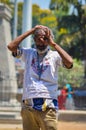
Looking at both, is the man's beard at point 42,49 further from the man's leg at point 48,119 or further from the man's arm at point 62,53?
the man's leg at point 48,119

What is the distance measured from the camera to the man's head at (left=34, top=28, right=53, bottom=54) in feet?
13.9

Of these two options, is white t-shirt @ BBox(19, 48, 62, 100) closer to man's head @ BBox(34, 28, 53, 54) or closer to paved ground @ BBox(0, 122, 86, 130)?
man's head @ BBox(34, 28, 53, 54)

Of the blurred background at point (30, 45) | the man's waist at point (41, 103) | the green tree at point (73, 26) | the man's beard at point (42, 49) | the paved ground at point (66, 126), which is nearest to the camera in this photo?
the man's waist at point (41, 103)

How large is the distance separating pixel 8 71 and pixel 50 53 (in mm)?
10487

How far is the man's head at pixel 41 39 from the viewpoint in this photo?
4223 mm

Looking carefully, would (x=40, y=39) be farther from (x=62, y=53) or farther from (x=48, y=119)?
(x=48, y=119)

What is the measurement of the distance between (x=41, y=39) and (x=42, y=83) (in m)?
0.41

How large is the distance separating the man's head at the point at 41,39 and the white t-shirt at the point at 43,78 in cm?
7

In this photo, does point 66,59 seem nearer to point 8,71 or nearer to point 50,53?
point 50,53

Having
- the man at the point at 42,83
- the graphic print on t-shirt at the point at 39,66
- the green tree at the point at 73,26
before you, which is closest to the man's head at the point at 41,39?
the man at the point at 42,83

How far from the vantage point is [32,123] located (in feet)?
13.9

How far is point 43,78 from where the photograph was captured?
4.21 metres

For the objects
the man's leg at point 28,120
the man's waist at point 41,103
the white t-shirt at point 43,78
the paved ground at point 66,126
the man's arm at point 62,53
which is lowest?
the paved ground at point 66,126

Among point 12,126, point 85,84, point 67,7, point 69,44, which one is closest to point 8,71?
point 12,126
